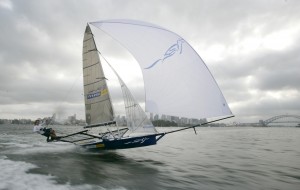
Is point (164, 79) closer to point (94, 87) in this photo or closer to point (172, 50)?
point (172, 50)

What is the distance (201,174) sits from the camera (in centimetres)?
1296

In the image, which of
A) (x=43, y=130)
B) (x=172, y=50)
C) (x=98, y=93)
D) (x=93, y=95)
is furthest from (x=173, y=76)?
(x=43, y=130)

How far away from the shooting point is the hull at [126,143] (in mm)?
15812

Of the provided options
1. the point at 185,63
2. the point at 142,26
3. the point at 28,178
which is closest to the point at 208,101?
the point at 185,63

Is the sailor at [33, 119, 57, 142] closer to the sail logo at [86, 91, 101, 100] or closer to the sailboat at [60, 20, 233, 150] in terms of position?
the sail logo at [86, 91, 101, 100]

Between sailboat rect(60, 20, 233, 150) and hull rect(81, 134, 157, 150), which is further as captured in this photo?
hull rect(81, 134, 157, 150)

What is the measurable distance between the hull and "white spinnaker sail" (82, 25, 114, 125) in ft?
5.31

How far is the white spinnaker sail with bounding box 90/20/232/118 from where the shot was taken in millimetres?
12383

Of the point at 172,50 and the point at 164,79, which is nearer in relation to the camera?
the point at 164,79

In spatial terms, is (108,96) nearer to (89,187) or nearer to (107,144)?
(107,144)

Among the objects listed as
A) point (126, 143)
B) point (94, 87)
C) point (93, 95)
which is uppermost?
point (94, 87)

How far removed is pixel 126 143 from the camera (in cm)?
1647

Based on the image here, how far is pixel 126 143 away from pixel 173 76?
19.9 feet

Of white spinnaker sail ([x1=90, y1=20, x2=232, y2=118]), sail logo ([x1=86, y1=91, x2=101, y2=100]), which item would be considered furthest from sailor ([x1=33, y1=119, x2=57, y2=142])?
white spinnaker sail ([x1=90, y1=20, x2=232, y2=118])
